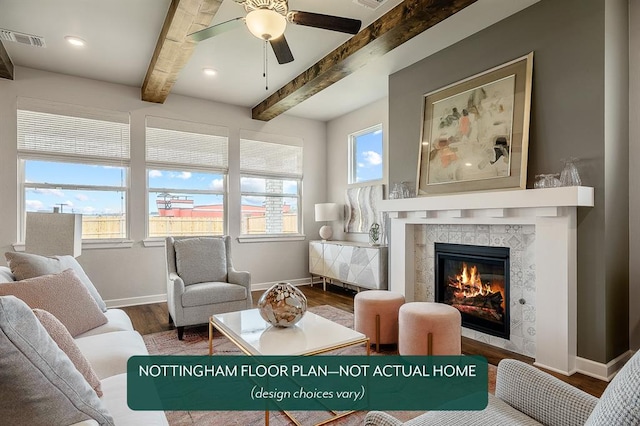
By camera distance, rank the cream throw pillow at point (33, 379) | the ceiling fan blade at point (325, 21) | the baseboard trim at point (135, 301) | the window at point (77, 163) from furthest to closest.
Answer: the baseboard trim at point (135, 301) < the window at point (77, 163) < the ceiling fan blade at point (325, 21) < the cream throw pillow at point (33, 379)

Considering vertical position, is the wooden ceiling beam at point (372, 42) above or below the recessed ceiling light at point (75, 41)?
below

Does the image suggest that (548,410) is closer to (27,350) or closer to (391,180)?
(27,350)

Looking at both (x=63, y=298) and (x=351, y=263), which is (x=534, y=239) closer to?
(x=351, y=263)

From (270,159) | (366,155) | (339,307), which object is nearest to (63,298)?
(339,307)

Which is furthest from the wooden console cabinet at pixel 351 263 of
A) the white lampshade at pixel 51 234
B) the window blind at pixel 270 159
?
the white lampshade at pixel 51 234

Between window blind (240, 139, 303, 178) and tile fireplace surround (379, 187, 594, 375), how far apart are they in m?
2.61

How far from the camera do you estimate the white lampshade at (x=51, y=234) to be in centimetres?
271

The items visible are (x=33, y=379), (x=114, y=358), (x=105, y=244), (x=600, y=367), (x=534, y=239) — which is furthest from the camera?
(x=105, y=244)

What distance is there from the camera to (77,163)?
14.0 ft

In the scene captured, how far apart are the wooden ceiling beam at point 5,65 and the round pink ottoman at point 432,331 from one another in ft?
14.8

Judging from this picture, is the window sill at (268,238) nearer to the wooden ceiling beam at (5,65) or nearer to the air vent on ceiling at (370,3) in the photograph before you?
the wooden ceiling beam at (5,65)

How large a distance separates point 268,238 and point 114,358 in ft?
12.6

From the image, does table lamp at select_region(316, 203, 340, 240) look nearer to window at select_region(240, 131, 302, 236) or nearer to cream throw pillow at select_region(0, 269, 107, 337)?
window at select_region(240, 131, 302, 236)

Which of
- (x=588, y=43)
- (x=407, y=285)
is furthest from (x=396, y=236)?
(x=588, y=43)
